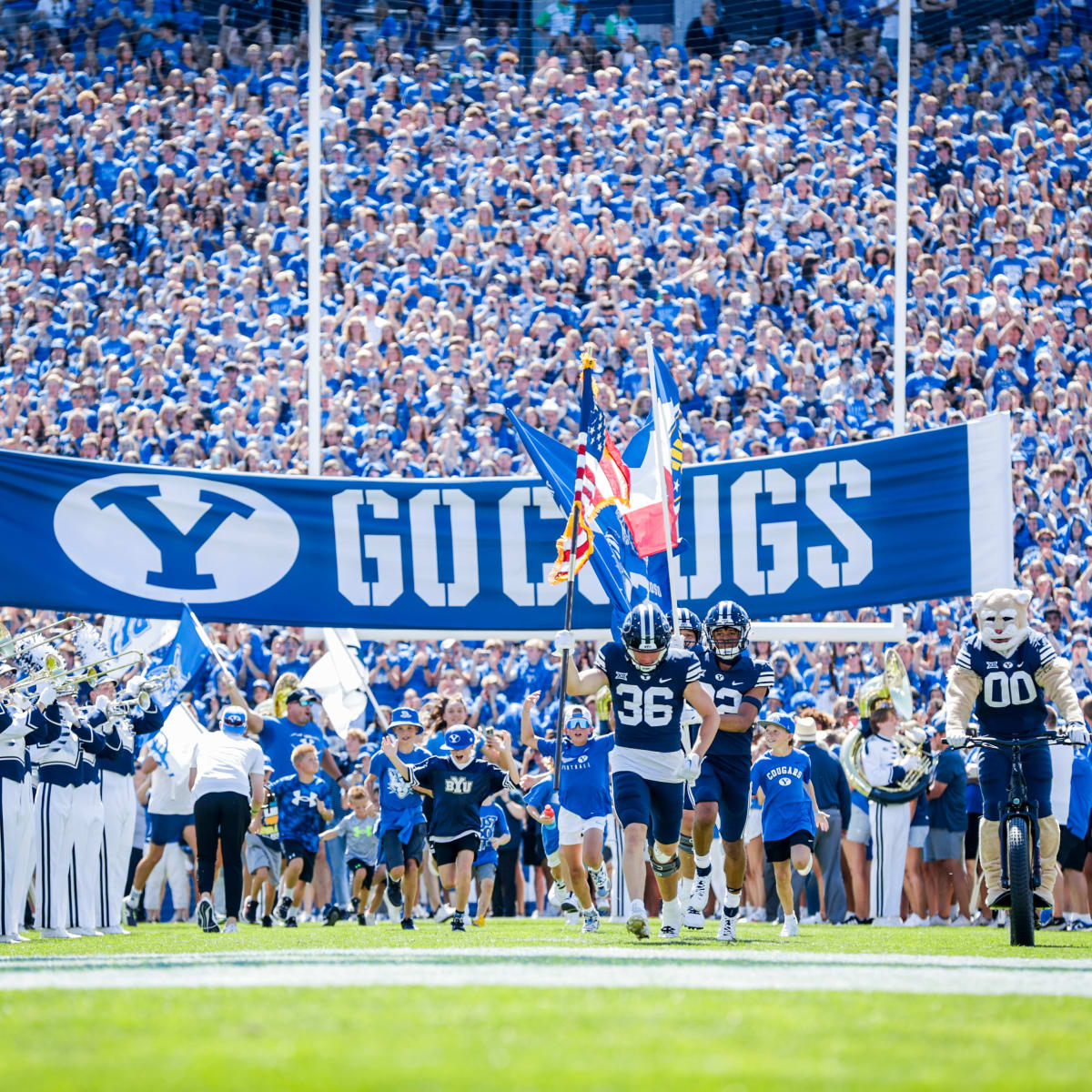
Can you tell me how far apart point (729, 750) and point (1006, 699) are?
69.3 inches

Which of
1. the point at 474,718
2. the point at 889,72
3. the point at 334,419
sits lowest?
the point at 474,718

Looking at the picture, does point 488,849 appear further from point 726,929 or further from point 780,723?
point 726,929

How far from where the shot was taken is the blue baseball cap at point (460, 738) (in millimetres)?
15500

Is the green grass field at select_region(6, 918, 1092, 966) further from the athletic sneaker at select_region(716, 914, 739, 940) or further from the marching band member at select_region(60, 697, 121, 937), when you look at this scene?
the marching band member at select_region(60, 697, 121, 937)

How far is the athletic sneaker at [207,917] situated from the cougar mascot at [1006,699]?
6011 millimetres

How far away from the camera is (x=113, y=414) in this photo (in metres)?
21.1

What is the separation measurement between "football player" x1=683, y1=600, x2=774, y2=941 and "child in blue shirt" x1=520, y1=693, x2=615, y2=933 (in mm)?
813

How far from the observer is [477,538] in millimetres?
17266

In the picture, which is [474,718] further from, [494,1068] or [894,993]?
[494,1068]

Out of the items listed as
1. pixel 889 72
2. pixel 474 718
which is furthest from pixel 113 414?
pixel 889 72

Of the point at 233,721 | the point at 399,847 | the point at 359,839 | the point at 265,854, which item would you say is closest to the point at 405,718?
the point at 399,847

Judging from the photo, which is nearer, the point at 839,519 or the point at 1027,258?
the point at 839,519

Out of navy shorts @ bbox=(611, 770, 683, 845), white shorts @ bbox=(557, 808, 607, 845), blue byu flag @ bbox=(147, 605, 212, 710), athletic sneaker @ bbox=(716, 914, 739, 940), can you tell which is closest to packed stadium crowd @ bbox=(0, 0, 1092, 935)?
blue byu flag @ bbox=(147, 605, 212, 710)

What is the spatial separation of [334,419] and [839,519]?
6213mm
